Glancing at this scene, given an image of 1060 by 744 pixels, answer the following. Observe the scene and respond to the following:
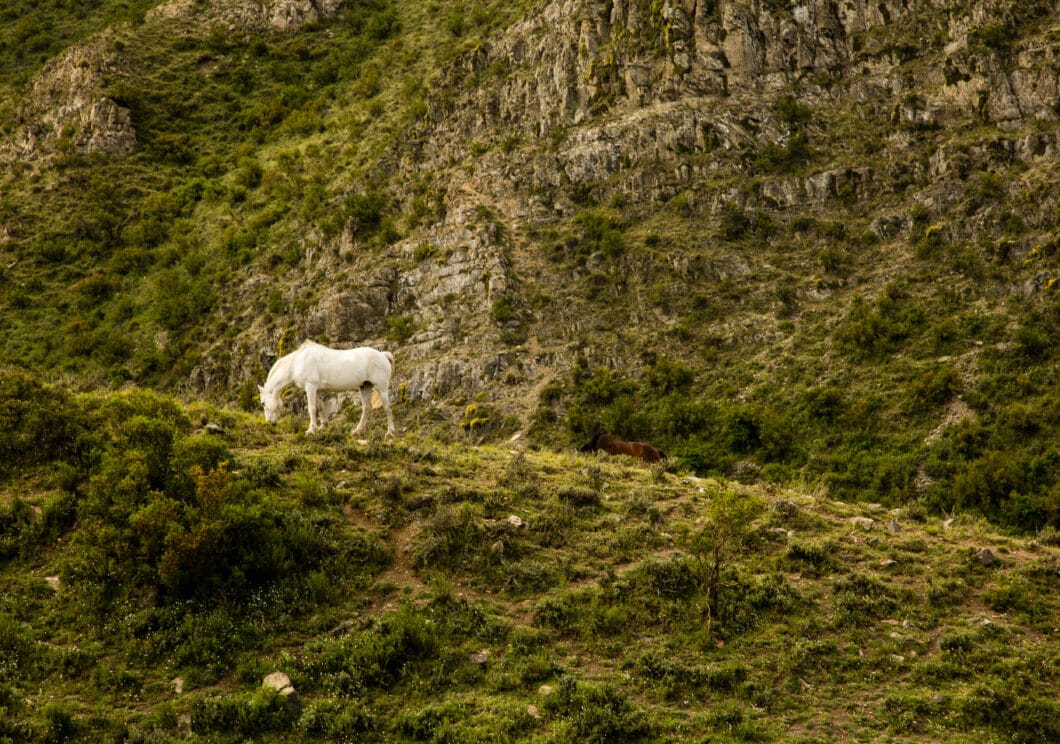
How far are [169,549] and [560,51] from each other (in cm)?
5424

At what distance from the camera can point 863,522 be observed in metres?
14.9

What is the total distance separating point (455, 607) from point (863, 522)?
8.78 m

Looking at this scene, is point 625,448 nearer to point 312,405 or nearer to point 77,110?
point 312,405

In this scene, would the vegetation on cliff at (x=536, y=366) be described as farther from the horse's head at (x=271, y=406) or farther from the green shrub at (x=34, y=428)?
the horse's head at (x=271, y=406)

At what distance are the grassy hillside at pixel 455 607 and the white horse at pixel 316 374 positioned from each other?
316 cm

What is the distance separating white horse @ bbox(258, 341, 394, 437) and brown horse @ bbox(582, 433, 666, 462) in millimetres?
8811

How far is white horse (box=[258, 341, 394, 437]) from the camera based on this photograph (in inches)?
712

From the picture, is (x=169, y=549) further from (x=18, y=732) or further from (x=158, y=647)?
(x=18, y=732)

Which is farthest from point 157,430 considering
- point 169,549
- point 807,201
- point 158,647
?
point 807,201

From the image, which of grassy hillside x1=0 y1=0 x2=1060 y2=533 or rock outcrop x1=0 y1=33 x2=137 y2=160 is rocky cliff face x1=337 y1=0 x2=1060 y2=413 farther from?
→ rock outcrop x1=0 y1=33 x2=137 y2=160

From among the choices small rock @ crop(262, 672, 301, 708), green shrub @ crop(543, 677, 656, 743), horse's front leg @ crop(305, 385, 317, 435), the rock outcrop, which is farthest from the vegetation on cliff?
horse's front leg @ crop(305, 385, 317, 435)

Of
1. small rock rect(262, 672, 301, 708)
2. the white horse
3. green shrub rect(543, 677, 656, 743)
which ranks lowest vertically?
green shrub rect(543, 677, 656, 743)

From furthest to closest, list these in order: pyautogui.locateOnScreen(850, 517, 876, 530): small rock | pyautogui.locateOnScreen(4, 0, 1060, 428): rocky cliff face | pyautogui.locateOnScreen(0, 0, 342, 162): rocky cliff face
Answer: pyautogui.locateOnScreen(0, 0, 342, 162): rocky cliff face
pyautogui.locateOnScreen(4, 0, 1060, 428): rocky cliff face
pyautogui.locateOnScreen(850, 517, 876, 530): small rock

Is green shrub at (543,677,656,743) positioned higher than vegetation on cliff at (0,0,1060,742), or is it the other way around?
vegetation on cliff at (0,0,1060,742)
